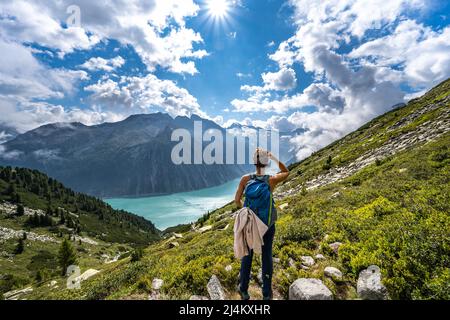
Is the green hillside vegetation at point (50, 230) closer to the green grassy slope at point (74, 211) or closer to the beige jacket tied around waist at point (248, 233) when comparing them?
the green grassy slope at point (74, 211)

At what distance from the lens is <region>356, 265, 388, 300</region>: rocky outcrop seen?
5.25 m

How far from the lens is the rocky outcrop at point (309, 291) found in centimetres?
519

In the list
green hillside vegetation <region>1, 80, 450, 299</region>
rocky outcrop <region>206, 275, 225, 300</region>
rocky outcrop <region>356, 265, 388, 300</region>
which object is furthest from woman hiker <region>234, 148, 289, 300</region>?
rocky outcrop <region>356, 265, 388, 300</region>

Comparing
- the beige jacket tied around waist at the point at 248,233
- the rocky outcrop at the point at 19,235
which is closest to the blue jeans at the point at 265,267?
the beige jacket tied around waist at the point at 248,233

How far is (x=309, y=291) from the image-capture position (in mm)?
5359

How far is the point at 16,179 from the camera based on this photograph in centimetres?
19088

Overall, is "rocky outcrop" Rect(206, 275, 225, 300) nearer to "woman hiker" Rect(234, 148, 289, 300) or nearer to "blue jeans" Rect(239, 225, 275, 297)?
"woman hiker" Rect(234, 148, 289, 300)

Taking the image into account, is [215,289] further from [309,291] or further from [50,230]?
[50,230]

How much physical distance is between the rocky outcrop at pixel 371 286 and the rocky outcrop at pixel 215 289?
3.56 m

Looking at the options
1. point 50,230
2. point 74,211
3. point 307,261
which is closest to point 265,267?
point 307,261

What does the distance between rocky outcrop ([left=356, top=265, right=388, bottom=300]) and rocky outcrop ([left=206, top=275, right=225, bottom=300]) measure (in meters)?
3.56
